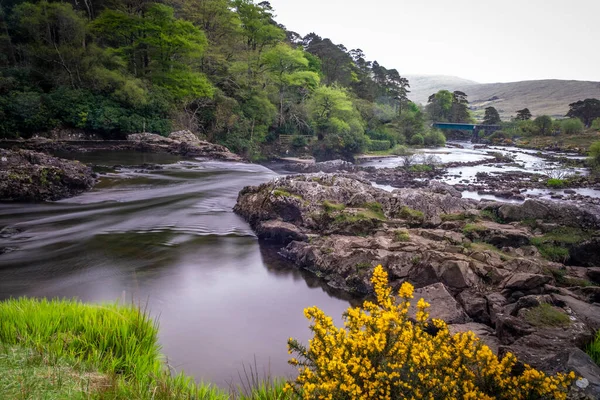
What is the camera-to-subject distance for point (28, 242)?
11602 mm

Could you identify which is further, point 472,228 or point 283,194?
point 283,194

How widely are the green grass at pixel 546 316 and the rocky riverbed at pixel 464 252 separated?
0.06 feet

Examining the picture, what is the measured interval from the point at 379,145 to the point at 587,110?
169 feet

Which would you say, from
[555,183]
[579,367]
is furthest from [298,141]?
[579,367]

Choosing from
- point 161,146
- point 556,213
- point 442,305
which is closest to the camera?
point 442,305

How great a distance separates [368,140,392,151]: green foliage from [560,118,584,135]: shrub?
36.1m

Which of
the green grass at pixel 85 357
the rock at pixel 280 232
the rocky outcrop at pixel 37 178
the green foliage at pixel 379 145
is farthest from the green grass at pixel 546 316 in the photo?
the green foliage at pixel 379 145

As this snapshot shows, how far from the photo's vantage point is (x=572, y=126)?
208ft

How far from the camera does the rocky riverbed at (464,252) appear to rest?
263 inches

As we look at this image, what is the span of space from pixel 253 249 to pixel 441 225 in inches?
292

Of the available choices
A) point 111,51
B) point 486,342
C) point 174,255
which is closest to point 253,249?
point 174,255

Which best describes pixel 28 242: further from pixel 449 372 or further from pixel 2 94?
pixel 2 94

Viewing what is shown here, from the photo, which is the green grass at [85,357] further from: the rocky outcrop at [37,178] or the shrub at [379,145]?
the shrub at [379,145]

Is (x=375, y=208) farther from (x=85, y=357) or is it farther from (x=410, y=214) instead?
(x=85, y=357)
